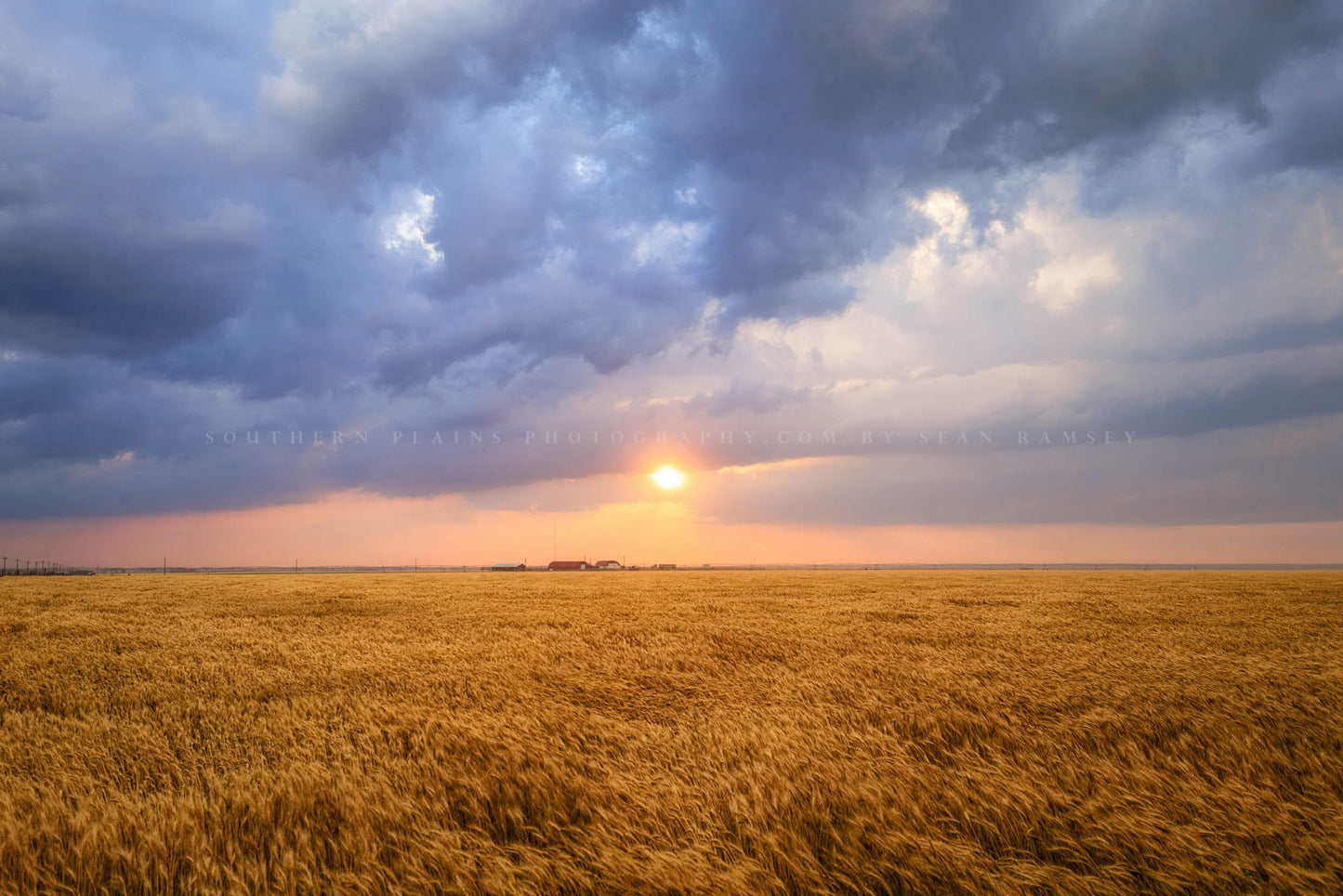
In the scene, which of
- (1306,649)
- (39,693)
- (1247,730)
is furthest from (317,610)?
(1306,649)

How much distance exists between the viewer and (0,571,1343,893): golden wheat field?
448cm

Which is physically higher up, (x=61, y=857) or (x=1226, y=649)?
(x=61, y=857)

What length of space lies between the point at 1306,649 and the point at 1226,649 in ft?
5.49

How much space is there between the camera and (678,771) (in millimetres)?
6242

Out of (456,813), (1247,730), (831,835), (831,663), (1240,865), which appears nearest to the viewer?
(1240,865)

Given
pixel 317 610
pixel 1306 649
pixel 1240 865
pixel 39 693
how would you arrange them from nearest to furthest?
pixel 1240 865
pixel 39 693
pixel 1306 649
pixel 317 610

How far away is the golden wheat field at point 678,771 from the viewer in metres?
4.48

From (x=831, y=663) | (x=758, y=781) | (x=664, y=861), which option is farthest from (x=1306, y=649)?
(x=664, y=861)

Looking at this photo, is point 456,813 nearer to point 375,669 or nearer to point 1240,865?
point 1240,865

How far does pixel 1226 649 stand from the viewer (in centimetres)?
1475

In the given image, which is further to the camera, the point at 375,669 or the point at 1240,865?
the point at 375,669

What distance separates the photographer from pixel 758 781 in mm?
5816

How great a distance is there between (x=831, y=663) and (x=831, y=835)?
7789mm

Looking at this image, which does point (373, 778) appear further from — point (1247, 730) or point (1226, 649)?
point (1226, 649)
